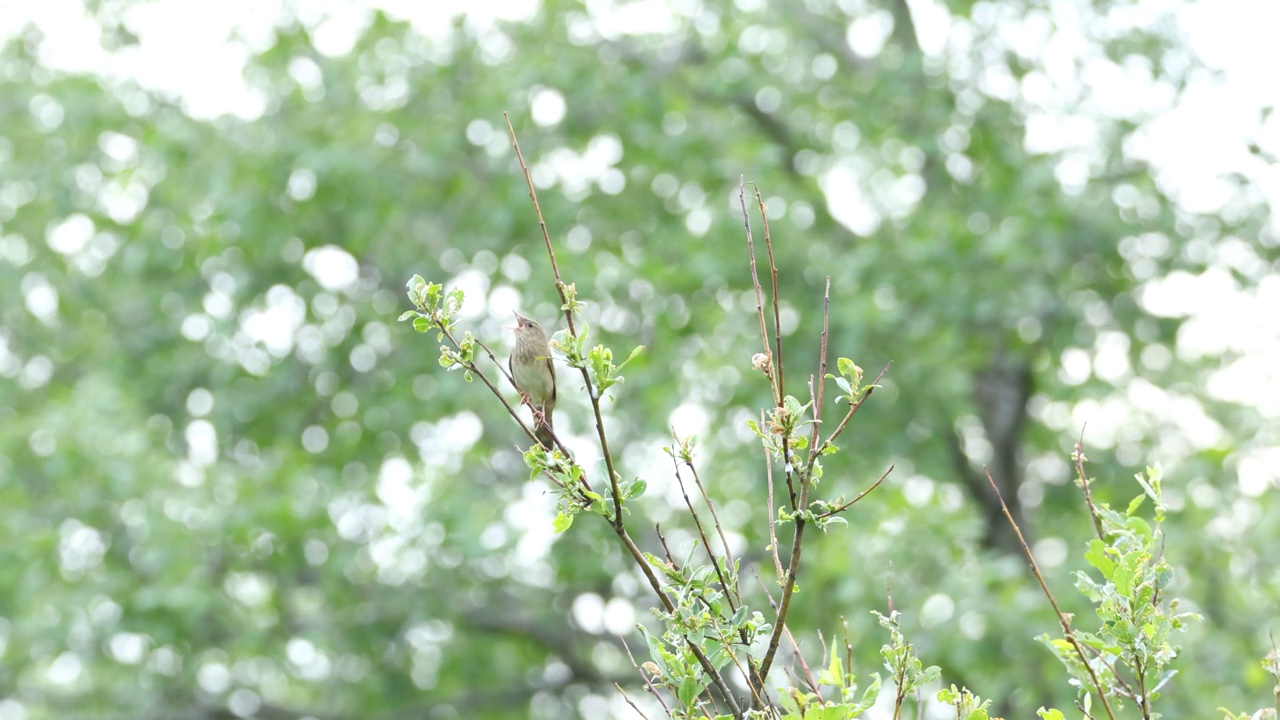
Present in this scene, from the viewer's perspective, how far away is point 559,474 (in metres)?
2.45

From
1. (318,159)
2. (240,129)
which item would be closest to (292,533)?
(318,159)

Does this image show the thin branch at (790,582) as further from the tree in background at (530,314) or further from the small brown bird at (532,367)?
the tree in background at (530,314)

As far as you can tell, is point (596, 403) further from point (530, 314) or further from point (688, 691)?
point (530, 314)

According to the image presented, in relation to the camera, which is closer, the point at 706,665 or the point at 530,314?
the point at 706,665

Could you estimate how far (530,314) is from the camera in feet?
29.6

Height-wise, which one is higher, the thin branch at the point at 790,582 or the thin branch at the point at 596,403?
the thin branch at the point at 596,403

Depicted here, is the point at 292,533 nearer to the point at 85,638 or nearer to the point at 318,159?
the point at 85,638

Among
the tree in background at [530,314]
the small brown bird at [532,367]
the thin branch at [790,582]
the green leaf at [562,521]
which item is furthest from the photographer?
the tree in background at [530,314]

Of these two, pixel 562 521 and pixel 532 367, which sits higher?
pixel 562 521

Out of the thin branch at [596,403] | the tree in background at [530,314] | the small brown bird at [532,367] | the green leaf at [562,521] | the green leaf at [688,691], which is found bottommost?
the tree in background at [530,314]

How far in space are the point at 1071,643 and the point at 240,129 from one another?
9033 mm

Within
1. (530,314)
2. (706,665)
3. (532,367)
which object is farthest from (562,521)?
(530,314)

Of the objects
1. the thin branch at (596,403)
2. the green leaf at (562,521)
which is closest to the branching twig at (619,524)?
the thin branch at (596,403)

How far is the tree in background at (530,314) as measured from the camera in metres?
8.98
